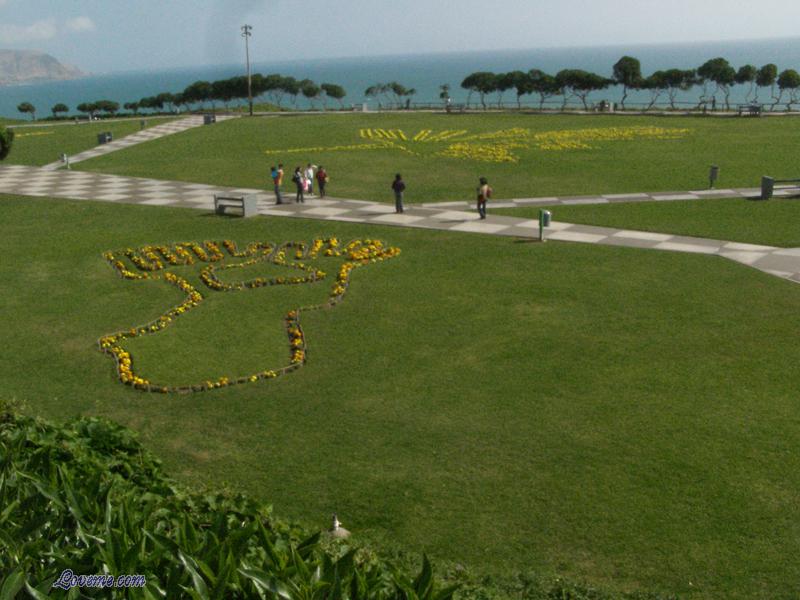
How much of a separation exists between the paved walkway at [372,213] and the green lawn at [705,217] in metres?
0.79

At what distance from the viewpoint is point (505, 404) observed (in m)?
13.8

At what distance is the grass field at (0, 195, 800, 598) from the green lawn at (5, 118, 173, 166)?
97.2 feet

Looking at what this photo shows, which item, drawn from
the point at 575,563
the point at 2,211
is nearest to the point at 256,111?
the point at 2,211

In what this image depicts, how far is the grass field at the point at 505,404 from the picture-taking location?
33.2 ft

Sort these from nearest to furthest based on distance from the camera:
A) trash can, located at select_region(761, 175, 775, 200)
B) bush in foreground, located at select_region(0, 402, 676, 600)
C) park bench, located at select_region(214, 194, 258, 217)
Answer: bush in foreground, located at select_region(0, 402, 676, 600)
park bench, located at select_region(214, 194, 258, 217)
trash can, located at select_region(761, 175, 775, 200)

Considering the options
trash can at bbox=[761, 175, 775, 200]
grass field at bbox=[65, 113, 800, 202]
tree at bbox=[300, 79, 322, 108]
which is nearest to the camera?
trash can at bbox=[761, 175, 775, 200]

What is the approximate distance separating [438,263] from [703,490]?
1282 centimetres

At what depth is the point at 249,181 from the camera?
3750cm

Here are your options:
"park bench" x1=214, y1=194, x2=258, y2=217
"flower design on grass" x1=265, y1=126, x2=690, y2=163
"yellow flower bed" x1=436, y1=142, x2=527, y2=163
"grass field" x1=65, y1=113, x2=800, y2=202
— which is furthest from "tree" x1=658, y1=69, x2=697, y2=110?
"park bench" x1=214, y1=194, x2=258, y2=217

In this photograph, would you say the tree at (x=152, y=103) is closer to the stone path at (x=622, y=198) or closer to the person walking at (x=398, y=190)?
the stone path at (x=622, y=198)

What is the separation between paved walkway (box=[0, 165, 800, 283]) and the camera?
23.3 m

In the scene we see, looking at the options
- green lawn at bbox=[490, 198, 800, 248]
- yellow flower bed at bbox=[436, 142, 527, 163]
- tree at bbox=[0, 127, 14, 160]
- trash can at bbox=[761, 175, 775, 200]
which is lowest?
green lawn at bbox=[490, 198, 800, 248]

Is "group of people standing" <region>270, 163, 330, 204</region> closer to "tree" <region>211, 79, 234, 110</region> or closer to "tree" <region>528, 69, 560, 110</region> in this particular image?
"tree" <region>528, 69, 560, 110</region>

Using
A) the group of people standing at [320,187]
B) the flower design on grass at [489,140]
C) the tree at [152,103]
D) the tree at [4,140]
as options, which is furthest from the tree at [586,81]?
the tree at [4,140]
